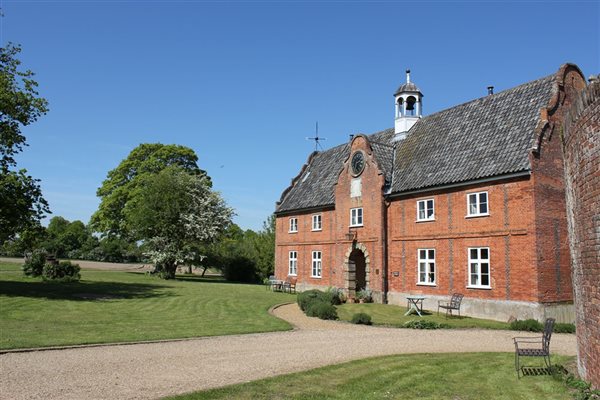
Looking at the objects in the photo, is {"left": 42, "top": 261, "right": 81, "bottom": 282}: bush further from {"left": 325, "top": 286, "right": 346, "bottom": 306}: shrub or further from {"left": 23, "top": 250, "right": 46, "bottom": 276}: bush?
{"left": 325, "top": 286, "right": 346, "bottom": 306}: shrub

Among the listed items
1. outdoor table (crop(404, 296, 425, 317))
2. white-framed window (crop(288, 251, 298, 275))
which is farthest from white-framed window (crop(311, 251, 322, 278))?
outdoor table (crop(404, 296, 425, 317))

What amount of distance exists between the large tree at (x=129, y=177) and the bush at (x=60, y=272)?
13515mm

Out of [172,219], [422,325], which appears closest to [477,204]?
[422,325]

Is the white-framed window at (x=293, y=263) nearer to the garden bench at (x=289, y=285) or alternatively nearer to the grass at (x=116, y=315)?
the garden bench at (x=289, y=285)

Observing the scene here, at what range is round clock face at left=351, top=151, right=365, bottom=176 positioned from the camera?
29.3m

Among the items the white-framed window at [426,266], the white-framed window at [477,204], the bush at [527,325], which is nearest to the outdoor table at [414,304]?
the white-framed window at [426,266]

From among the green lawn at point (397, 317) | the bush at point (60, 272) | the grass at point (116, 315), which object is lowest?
the green lawn at point (397, 317)

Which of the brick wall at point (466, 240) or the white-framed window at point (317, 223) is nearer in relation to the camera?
the brick wall at point (466, 240)

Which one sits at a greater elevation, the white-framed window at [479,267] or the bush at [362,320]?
the white-framed window at [479,267]

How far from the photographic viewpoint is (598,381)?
7.26 meters

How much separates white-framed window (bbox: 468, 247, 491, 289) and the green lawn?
5.77 ft

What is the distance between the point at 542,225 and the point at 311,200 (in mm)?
18028

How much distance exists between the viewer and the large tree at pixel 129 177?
163 feet

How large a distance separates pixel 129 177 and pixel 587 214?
51.5m
